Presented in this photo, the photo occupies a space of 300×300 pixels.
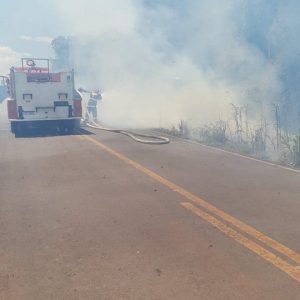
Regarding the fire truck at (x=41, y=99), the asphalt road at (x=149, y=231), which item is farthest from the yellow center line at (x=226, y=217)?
the fire truck at (x=41, y=99)

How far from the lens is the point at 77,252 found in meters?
4.24

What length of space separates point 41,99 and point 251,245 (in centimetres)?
1316

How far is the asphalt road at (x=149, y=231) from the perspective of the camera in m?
3.53

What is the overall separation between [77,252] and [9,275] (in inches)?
28.6

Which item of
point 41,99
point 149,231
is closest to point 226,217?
point 149,231

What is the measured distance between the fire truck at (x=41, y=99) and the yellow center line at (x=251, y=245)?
11554mm

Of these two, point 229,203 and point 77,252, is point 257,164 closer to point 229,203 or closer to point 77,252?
point 229,203

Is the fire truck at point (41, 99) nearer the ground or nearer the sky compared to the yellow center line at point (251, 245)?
nearer the sky

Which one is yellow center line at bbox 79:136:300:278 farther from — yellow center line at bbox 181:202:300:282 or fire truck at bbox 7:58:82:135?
fire truck at bbox 7:58:82:135

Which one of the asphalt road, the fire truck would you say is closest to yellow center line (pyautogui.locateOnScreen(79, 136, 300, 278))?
the asphalt road

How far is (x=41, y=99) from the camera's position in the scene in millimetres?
15984

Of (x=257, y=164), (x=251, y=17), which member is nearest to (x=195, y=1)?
(x=251, y=17)

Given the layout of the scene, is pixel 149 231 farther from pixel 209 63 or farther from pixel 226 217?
pixel 209 63

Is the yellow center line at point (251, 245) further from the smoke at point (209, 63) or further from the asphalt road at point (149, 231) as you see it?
the smoke at point (209, 63)
